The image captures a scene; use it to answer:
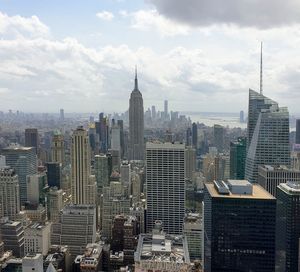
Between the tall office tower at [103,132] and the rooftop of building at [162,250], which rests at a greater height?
the tall office tower at [103,132]

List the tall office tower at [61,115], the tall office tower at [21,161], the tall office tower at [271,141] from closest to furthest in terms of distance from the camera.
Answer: the tall office tower at [271,141], the tall office tower at [61,115], the tall office tower at [21,161]

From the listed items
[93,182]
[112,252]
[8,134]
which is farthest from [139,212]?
[8,134]

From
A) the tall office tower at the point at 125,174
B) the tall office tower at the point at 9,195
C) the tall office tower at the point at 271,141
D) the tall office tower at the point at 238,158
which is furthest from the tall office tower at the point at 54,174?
the tall office tower at the point at 271,141

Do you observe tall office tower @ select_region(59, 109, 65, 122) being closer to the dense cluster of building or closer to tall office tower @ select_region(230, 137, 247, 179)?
the dense cluster of building

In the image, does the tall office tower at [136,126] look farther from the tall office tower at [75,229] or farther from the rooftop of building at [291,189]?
the rooftop of building at [291,189]

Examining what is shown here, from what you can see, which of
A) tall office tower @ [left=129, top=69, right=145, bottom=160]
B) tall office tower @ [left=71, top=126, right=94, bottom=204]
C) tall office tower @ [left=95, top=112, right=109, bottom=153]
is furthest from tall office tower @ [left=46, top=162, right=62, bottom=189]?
tall office tower @ [left=129, top=69, right=145, bottom=160]

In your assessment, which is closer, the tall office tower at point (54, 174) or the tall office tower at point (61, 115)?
the tall office tower at point (61, 115)

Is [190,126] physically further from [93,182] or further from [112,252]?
[112,252]
